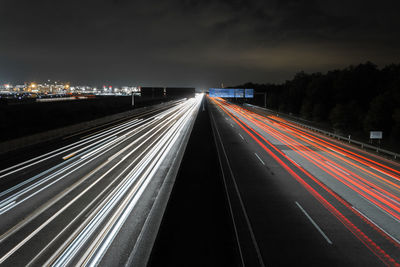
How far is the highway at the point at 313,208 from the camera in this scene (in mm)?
8414

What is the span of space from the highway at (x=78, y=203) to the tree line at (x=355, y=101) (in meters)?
36.1

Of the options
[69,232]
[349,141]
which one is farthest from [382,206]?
[349,141]

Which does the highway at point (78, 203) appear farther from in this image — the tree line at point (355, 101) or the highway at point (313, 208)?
the tree line at point (355, 101)

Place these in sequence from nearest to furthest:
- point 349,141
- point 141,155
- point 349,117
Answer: point 141,155 → point 349,141 → point 349,117

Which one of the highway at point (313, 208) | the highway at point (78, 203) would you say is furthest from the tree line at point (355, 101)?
the highway at point (78, 203)

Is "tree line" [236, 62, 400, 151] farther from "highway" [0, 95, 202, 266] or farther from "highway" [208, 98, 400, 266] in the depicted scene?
"highway" [0, 95, 202, 266]

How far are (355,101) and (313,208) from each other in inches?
2290

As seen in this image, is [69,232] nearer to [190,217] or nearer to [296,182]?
[190,217]

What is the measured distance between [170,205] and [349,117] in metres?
56.4

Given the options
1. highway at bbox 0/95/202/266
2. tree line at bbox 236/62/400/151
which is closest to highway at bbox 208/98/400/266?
highway at bbox 0/95/202/266

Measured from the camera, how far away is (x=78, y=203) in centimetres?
1199

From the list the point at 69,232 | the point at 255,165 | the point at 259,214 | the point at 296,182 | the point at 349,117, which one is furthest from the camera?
the point at 349,117

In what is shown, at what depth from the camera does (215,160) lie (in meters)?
19.7

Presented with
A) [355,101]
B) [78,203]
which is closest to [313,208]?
[78,203]
